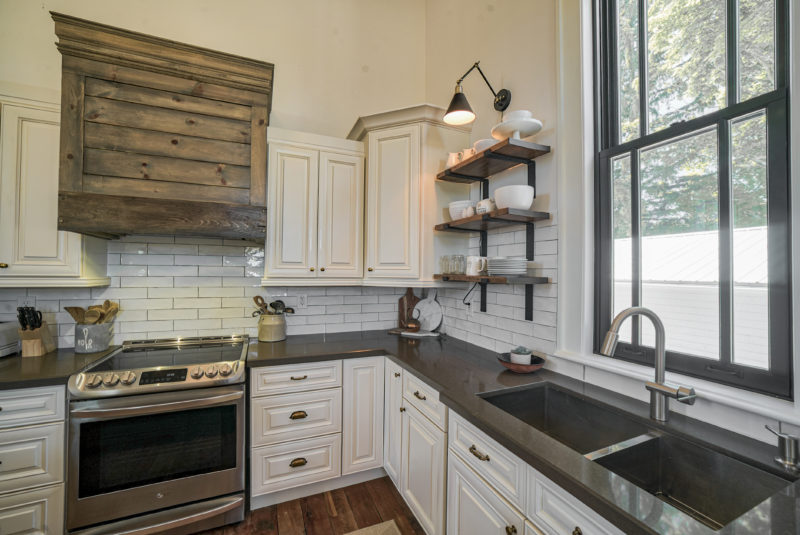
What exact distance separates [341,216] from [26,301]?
2.02m

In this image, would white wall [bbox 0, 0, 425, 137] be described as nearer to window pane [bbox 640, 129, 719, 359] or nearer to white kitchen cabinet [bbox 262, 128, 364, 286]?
white kitchen cabinet [bbox 262, 128, 364, 286]

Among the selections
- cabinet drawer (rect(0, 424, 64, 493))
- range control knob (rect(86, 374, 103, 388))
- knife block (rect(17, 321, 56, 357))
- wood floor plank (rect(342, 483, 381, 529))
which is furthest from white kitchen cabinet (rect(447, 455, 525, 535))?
knife block (rect(17, 321, 56, 357))

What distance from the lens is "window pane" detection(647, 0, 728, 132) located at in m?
1.24

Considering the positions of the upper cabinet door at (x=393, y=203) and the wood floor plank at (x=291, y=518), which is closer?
the wood floor plank at (x=291, y=518)

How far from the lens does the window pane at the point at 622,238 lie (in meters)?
1.53

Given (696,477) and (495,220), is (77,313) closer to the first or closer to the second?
(495,220)

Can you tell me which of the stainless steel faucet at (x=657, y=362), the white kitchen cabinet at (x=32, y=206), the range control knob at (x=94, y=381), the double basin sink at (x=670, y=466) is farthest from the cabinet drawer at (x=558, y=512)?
the white kitchen cabinet at (x=32, y=206)

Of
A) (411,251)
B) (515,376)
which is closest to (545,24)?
(411,251)

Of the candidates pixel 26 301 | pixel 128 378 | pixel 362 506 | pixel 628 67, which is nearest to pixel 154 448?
pixel 128 378

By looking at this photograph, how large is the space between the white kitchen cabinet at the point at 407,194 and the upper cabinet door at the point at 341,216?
83 millimetres

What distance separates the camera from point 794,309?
39.0 inches

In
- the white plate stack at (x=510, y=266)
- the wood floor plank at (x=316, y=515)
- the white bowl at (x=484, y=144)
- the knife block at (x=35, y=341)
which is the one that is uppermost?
the white bowl at (x=484, y=144)

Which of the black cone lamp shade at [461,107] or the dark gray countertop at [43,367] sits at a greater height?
the black cone lamp shade at [461,107]

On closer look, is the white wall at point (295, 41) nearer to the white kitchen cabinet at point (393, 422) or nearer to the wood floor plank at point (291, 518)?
the white kitchen cabinet at point (393, 422)
